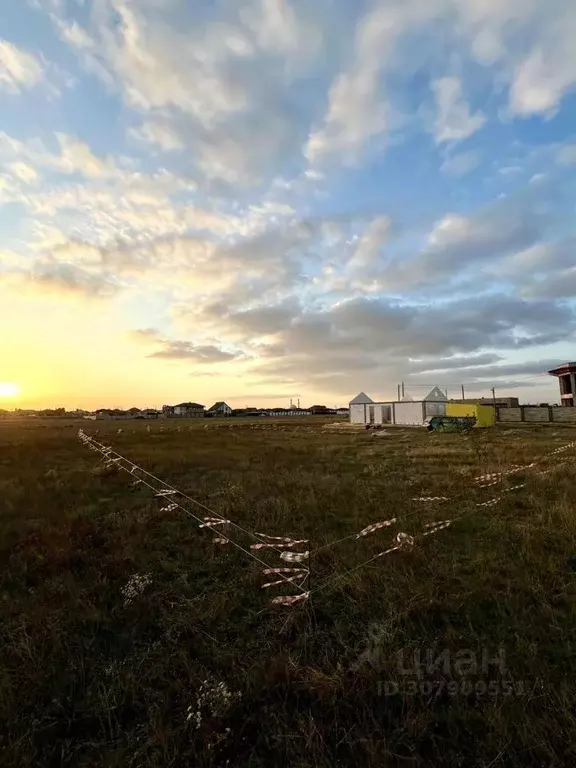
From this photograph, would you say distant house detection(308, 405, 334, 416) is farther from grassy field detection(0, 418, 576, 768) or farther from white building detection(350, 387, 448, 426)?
grassy field detection(0, 418, 576, 768)

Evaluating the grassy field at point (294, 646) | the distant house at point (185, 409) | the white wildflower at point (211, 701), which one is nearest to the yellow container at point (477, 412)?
the grassy field at point (294, 646)

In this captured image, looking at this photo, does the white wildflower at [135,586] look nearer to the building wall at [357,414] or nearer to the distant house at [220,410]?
the building wall at [357,414]

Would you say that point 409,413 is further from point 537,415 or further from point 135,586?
point 135,586

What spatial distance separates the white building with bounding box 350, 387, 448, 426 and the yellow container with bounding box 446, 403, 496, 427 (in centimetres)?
211

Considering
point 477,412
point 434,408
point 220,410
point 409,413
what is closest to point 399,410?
point 409,413

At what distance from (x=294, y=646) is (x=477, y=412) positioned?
5161 cm

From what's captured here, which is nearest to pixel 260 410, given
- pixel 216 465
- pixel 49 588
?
pixel 216 465

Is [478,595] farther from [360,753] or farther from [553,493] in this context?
[553,493]

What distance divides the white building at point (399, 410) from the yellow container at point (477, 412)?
2107mm

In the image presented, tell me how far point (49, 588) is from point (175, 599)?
2.02 metres

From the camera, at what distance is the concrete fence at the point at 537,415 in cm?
5419

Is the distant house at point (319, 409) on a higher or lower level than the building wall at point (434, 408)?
higher

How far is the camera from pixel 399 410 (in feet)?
194

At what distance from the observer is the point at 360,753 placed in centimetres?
311
